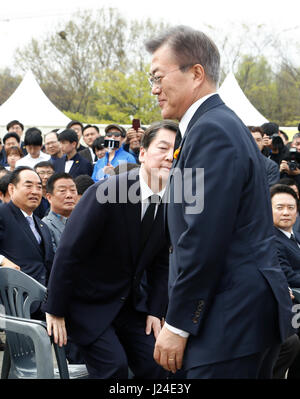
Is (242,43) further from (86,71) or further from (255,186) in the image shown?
(255,186)

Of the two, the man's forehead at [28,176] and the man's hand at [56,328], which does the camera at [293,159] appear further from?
the man's hand at [56,328]

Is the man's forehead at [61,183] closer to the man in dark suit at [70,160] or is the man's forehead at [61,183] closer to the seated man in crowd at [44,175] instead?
the seated man in crowd at [44,175]

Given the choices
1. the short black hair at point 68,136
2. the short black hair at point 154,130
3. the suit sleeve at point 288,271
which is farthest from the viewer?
the short black hair at point 68,136

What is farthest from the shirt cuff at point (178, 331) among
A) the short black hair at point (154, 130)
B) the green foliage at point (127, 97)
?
the green foliage at point (127, 97)

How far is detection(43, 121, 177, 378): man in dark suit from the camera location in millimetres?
2756

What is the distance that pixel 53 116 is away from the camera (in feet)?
49.3

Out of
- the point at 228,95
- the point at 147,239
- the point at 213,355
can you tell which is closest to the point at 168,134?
the point at 147,239

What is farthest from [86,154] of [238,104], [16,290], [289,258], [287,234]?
[16,290]

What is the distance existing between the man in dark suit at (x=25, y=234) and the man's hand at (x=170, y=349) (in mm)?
2377

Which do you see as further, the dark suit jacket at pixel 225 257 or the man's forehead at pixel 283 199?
the man's forehead at pixel 283 199

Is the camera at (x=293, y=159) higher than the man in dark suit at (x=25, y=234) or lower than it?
higher

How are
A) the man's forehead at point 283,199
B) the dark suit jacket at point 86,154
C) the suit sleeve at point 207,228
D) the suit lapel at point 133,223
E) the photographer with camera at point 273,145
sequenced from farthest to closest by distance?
the dark suit jacket at point 86,154 → the photographer with camera at point 273,145 → the man's forehead at point 283,199 → the suit lapel at point 133,223 → the suit sleeve at point 207,228

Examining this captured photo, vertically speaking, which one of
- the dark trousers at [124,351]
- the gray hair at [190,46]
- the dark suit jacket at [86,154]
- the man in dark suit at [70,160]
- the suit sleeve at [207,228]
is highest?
the gray hair at [190,46]

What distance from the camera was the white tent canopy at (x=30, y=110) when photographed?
14.8 metres
